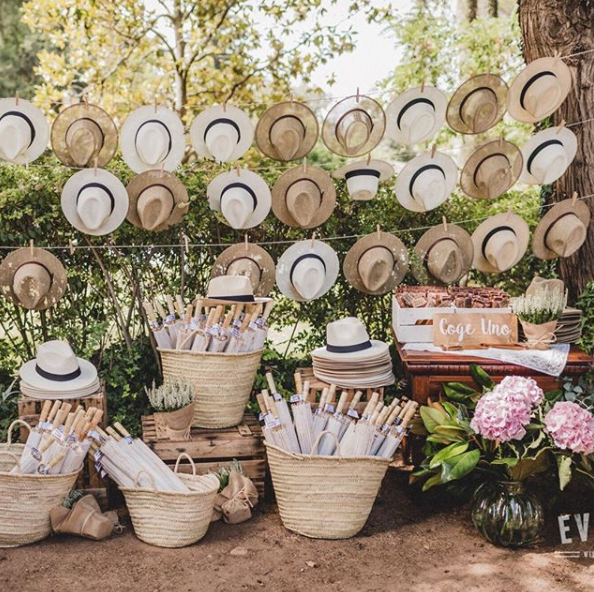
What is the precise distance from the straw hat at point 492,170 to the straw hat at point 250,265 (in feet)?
4.70

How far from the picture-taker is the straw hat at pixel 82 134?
4918mm

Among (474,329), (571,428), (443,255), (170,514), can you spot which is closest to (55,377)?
(170,514)

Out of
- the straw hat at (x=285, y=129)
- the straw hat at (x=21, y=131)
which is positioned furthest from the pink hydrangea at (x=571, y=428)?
the straw hat at (x=21, y=131)

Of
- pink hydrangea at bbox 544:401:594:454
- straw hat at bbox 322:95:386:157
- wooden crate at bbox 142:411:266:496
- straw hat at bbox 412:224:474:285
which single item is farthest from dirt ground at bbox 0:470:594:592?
straw hat at bbox 322:95:386:157

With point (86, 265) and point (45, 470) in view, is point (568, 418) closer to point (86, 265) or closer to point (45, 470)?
point (45, 470)

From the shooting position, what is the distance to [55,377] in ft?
14.5

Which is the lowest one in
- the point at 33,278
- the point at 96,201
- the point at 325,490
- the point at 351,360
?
the point at 325,490

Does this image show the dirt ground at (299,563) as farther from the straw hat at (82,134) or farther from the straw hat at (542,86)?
the straw hat at (542,86)

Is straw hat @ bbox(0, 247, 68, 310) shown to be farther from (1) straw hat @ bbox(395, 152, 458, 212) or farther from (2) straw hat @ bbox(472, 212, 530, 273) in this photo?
(2) straw hat @ bbox(472, 212, 530, 273)

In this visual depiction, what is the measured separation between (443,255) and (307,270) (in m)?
0.96

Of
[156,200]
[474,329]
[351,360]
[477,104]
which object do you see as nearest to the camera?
[351,360]

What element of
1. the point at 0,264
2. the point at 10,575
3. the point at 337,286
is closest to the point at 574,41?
the point at 337,286

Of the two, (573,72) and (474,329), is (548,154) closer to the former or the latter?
(573,72)

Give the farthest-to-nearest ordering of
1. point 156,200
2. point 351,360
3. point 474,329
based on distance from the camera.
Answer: point 156,200
point 474,329
point 351,360
